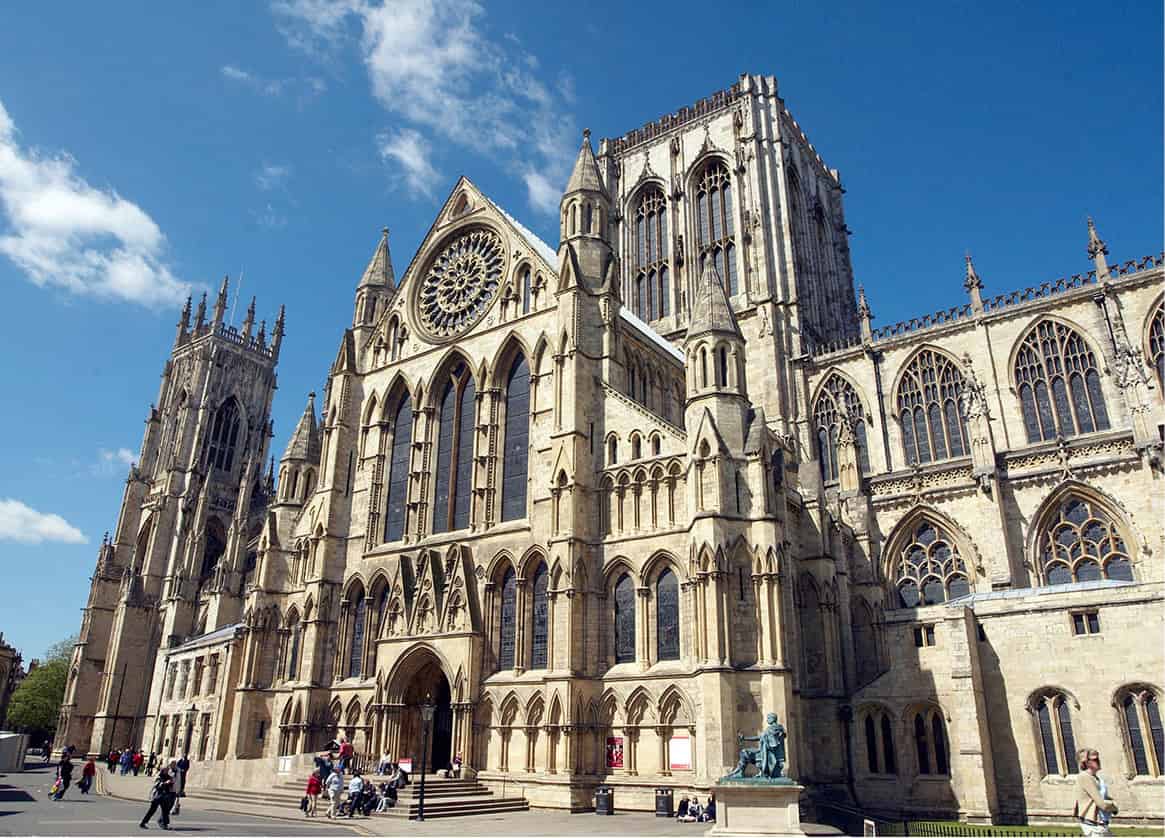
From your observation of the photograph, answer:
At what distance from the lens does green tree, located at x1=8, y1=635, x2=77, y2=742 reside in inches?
3076

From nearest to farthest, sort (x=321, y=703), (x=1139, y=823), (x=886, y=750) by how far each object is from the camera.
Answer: (x=1139, y=823), (x=886, y=750), (x=321, y=703)

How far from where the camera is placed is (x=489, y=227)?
37531 millimetres

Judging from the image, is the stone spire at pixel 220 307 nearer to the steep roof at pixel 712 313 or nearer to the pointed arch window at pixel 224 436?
the pointed arch window at pixel 224 436

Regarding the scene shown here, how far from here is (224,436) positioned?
255 ft

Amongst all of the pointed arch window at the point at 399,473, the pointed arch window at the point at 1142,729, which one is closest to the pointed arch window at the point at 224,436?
the pointed arch window at the point at 399,473

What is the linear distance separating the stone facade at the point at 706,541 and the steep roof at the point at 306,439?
149mm

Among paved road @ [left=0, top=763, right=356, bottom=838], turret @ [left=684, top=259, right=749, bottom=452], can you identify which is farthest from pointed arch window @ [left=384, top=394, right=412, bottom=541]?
turret @ [left=684, top=259, right=749, bottom=452]

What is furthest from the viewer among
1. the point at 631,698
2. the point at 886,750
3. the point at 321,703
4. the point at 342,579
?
the point at 342,579

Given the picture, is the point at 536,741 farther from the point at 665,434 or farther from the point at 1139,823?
the point at 1139,823

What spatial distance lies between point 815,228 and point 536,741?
1728 inches

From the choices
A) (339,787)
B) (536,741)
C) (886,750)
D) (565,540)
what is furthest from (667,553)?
(339,787)

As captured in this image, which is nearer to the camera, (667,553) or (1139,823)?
(1139,823)

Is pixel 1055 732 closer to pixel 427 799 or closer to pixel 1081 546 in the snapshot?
pixel 1081 546

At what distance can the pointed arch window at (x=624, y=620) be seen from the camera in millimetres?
27047
